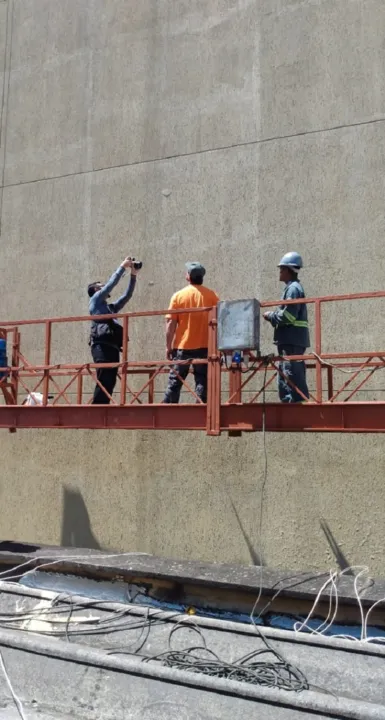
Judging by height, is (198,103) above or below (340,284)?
above

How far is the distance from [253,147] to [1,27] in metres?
5.64

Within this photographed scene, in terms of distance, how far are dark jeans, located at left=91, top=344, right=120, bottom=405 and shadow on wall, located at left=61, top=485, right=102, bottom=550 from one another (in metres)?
2.45

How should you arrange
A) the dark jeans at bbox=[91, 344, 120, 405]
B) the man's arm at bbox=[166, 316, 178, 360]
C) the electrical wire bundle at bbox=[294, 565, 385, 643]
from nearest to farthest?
the electrical wire bundle at bbox=[294, 565, 385, 643], the man's arm at bbox=[166, 316, 178, 360], the dark jeans at bbox=[91, 344, 120, 405]

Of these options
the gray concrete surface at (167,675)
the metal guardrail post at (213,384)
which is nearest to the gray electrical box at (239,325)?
the metal guardrail post at (213,384)

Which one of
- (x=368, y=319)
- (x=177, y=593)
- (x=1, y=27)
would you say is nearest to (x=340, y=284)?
(x=368, y=319)

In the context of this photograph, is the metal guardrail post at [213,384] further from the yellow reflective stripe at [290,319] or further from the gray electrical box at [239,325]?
the yellow reflective stripe at [290,319]

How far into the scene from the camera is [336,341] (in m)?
9.27

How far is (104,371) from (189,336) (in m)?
1.32

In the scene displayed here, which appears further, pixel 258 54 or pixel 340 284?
pixel 258 54

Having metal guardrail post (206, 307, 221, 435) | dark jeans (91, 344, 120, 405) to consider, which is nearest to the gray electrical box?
metal guardrail post (206, 307, 221, 435)

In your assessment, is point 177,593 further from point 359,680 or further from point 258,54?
point 258,54

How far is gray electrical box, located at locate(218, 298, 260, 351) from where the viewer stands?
664 cm

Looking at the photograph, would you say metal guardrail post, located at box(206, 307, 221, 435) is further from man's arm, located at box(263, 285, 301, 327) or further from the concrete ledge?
the concrete ledge

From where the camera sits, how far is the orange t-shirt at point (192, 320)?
759cm
